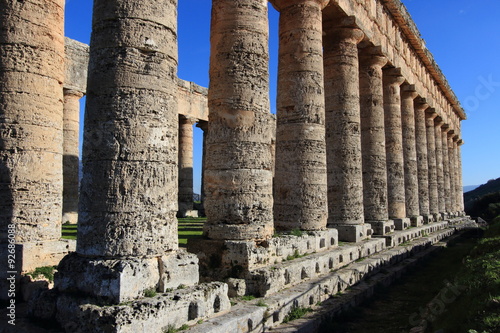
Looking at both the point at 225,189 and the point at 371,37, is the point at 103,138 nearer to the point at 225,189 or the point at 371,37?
the point at 225,189

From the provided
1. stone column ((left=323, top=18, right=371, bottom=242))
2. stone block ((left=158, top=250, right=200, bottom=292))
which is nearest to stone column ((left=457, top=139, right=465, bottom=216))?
stone column ((left=323, top=18, right=371, bottom=242))

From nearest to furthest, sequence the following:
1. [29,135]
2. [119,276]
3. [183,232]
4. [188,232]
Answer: [119,276], [29,135], [183,232], [188,232]

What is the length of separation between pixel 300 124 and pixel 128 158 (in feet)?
20.6

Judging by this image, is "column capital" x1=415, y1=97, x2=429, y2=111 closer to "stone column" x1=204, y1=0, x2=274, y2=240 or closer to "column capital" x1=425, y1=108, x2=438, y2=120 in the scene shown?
"column capital" x1=425, y1=108, x2=438, y2=120

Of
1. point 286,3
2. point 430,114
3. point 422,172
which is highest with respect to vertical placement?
point 430,114

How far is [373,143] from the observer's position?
16.8 metres

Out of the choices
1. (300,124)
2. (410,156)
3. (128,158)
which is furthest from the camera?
(410,156)

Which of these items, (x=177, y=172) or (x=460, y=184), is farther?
(x=460, y=184)

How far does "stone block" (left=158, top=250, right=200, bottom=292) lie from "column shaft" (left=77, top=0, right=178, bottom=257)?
16 centimetres

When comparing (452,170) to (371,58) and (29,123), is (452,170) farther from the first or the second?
(29,123)

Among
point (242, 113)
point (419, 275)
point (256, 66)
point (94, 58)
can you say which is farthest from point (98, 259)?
point (419, 275)

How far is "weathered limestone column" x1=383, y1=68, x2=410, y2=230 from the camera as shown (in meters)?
18.8

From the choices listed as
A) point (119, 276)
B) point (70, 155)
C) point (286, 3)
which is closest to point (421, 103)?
point (286, 3)

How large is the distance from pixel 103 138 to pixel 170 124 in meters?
0.99
